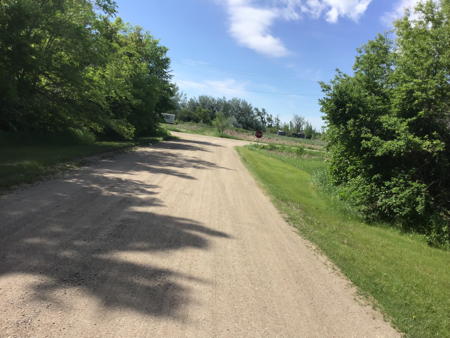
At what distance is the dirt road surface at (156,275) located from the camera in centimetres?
326

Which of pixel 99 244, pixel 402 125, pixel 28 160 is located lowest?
pixel 28 160

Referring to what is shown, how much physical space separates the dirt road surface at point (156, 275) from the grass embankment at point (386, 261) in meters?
0.44

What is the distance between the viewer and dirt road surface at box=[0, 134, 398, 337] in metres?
3.26

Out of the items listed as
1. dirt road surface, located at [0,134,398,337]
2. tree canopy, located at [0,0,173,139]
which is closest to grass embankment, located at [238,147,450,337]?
dirt road surface, located at [0,134,398,337]

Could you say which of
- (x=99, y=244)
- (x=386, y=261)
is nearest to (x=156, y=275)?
(x=99, y=244)

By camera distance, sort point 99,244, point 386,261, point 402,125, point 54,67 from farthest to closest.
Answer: point 54,67 < point 402,125 < point 386,261 < point 99,244

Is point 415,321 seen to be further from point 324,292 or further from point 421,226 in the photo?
point 421,226

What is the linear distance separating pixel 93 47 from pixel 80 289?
15531mm

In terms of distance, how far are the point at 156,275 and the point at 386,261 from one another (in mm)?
5184

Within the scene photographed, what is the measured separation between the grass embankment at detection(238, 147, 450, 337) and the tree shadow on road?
2.58 metres

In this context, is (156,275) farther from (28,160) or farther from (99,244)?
(28,160)

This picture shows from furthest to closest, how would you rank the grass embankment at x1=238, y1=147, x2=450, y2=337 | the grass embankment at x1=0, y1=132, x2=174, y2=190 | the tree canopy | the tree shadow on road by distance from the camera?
the tree canopy → the grass embankment at x1=0, y1=132, x2=174, y2=190 → the grass embankment at x1=238, y1=147, x2=450, y2=337 → the tree shadow on road

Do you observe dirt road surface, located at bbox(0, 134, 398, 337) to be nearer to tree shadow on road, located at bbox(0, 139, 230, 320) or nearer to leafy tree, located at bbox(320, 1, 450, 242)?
tree shadow on road, located at bbox(0, 139, 230, 320)

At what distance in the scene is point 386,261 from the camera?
22.7ft
